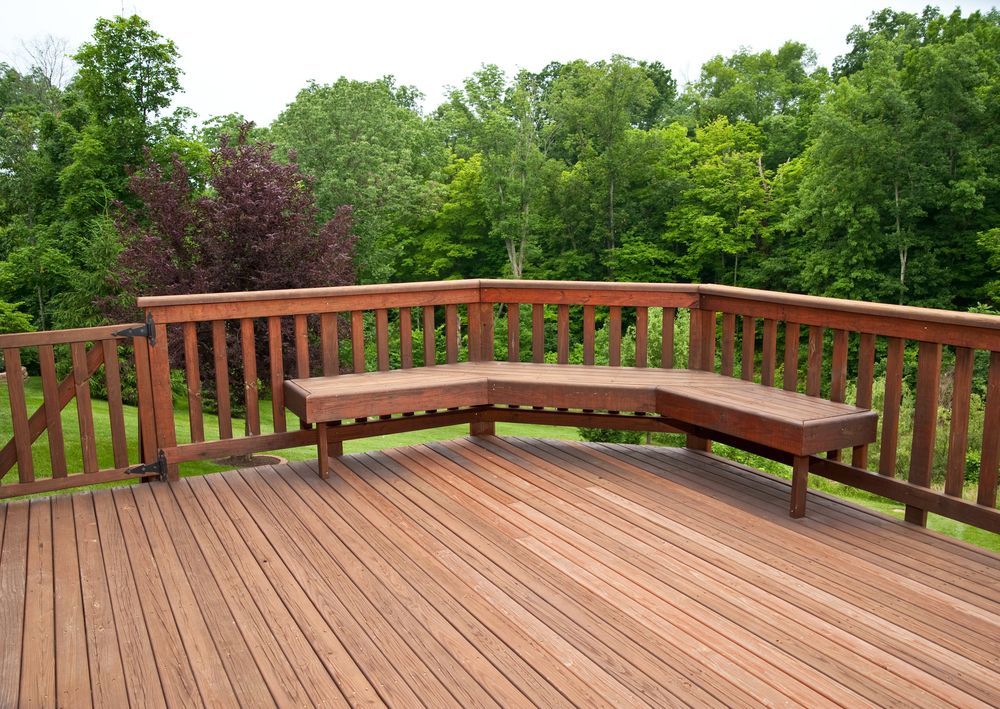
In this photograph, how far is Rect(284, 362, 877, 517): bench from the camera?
11.4 ft

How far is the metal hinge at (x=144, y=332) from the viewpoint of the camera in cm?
390

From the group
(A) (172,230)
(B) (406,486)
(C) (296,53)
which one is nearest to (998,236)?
(A) (172,230)

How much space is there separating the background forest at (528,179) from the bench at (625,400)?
4107mm

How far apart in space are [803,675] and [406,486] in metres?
2.13

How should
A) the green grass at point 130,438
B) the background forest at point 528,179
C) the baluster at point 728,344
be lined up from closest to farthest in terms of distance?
the baluster at point 728,344 → the green grass at point 130,438 → the background forest at point 528,179

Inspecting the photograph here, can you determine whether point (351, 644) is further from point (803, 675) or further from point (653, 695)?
point (803, 675)

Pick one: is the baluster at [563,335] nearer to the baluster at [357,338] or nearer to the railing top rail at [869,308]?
the railing top rail at [869,308]

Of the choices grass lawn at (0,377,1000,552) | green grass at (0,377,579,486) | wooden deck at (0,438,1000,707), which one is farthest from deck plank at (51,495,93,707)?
grass lawn at (0,377,1000,552)

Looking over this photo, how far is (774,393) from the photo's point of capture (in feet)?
13.0

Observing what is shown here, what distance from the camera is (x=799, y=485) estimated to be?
11.4 feet

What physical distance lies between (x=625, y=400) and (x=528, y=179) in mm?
25440

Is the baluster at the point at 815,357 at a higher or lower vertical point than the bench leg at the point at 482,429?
higher

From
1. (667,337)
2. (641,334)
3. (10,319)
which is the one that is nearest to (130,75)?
(10,319)

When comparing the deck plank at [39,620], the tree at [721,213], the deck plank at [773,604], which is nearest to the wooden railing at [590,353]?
the deck plank at [39,620]
